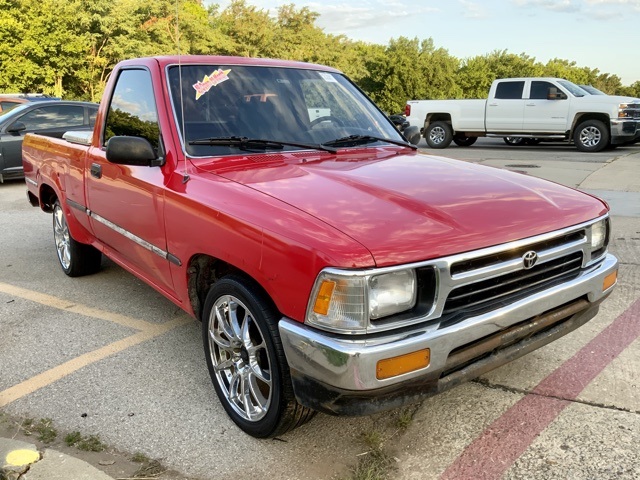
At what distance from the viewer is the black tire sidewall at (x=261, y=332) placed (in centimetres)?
248

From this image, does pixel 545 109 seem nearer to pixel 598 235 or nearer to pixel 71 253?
pixel 71 253

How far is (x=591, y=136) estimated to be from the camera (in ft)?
48.6

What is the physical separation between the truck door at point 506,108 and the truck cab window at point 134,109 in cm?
1357

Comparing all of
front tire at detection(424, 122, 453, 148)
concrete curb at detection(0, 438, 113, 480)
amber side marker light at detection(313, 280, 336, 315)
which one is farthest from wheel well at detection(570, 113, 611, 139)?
concrete curb at detection(0, 438, 113, 480)

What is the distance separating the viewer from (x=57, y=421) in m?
3.02

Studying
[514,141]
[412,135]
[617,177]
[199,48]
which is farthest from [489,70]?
[412,135]

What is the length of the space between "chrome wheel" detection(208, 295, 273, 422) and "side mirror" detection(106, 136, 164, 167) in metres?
0.99

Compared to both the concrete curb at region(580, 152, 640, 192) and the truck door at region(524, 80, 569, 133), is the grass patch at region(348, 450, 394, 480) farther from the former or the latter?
the truck door at region(524, 80, 569, 133)

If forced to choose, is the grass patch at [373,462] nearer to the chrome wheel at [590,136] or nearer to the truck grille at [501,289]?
the truck grille at [501,289]

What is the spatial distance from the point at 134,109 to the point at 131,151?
86cm

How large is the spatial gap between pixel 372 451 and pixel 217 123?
6.63 ft

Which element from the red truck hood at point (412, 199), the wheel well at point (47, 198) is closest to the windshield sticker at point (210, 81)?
the red truck hood at point (412, 199)

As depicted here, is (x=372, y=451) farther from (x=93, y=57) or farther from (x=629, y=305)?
(x=93, y=57)

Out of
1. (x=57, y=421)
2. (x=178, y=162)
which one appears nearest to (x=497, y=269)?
(x=178, y=162)
